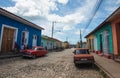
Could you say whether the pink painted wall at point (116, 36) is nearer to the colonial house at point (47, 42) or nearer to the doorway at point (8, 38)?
the doorway at point (8, 38)

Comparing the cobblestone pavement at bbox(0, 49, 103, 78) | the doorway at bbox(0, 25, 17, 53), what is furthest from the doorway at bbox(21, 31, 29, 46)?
the cobblestone pavement at bbox(0, 49, 103, 78)

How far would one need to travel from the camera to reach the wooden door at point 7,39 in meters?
14.4

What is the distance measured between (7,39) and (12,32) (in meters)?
1.26

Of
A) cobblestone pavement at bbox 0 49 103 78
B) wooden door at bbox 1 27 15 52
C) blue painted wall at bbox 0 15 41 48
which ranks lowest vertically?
cobblestone pavement at bbox 0 49 103 78

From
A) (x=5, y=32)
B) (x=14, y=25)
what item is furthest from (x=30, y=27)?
(x=5, y=32)

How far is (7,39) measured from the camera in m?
15.0

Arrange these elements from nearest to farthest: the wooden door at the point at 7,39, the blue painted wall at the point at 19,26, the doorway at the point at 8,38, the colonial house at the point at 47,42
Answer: the blue painted wall at the point at 19,26, the doorway at the point at 8,38, the wooden door at the point at 7,39, the colonial house at the point at 47,42

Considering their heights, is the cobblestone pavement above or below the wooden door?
below

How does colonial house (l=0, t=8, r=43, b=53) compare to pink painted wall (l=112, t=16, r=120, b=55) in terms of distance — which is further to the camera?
colonial house (l=0, t=8, r=43, b=53)

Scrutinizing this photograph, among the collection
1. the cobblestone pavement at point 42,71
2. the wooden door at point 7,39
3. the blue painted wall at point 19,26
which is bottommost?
the cobblestone pavement at point 42,71

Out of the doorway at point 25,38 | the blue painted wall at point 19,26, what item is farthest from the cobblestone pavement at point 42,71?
the doorway at point 25,38

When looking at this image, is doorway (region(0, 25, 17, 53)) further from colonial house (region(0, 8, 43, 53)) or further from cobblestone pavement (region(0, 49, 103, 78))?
cobblestone pavement (region(0, 49, 103, 78))

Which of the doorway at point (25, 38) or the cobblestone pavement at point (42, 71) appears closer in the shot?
the cobblestone pavement at point (42, 71)

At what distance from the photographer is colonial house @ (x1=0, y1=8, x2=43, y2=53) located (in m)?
13.9
